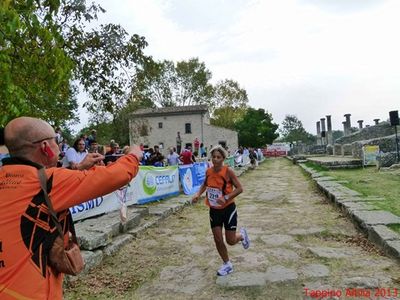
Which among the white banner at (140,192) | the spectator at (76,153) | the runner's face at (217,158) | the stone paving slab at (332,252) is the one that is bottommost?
the stone paving slab at (332,252)

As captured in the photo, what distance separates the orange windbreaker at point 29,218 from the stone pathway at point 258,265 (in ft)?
9.45

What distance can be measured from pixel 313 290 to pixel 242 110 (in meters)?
59.8

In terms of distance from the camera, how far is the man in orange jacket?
1.79 metres

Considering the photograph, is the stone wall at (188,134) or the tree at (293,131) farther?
the tree at (293,131)

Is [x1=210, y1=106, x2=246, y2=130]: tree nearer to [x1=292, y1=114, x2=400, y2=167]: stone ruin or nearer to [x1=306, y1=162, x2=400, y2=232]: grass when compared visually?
[x1=292, y1=114, x2=400, y2=167]: stone ruin

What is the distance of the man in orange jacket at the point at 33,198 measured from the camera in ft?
5.87

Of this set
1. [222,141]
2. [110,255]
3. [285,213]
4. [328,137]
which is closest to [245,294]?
[110,255]

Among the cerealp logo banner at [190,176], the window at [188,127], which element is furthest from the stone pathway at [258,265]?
the window at [188,127]

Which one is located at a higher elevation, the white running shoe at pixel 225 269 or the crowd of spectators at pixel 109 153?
the crowd of spectators at pixel 109 153

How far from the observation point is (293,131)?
8469cm

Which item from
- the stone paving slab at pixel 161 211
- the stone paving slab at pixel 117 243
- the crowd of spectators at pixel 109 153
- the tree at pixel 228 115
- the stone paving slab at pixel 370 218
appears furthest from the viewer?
the tree at pixel 228 115

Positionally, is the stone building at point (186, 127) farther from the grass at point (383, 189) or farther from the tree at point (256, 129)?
the grass at point (383, 189)

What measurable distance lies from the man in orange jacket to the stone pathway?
2867mm

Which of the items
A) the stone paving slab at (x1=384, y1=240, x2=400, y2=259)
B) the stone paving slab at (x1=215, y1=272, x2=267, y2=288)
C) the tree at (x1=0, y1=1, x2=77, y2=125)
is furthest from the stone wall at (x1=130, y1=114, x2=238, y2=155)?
the tree at (x1=0, y1=1, x2=77, y2=125)
